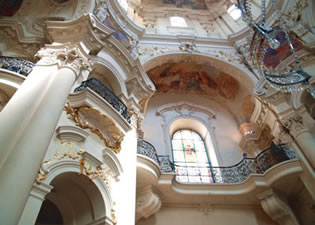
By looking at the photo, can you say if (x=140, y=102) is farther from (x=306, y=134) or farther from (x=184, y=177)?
(x=306, y=134)

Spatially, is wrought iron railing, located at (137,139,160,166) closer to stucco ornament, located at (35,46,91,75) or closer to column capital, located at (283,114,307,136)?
stucco ornament, located at (35,46,91,75)

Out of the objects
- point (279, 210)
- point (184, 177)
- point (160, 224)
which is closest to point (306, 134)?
point (279, 210)

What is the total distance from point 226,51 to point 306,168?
7522mm

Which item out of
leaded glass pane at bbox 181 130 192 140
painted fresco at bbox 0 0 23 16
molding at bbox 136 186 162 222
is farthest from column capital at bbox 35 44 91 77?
leaded glass pane at bbox 181 130 192 140

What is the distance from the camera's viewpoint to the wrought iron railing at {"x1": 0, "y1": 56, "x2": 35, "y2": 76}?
19.9 feet

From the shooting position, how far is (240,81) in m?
11.9

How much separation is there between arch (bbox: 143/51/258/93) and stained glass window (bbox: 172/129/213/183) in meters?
3.44

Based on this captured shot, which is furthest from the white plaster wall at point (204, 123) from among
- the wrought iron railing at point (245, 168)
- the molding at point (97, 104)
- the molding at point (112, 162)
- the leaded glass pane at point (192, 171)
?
the molding at point (112, 162)

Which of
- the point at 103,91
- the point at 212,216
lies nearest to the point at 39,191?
the point at 103,91

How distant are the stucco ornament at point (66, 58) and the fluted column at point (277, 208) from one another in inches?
273

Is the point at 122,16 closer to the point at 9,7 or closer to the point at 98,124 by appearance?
the point at 9,7

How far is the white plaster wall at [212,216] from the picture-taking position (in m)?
7.87

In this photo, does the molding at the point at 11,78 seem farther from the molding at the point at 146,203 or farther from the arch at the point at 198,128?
the arch at the point at 198,128

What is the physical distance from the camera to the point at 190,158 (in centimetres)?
1035
